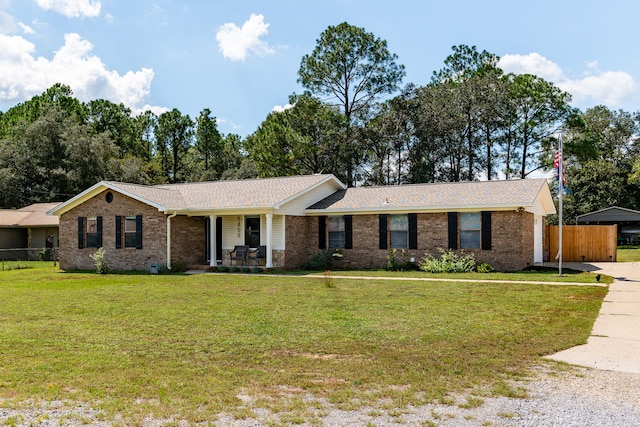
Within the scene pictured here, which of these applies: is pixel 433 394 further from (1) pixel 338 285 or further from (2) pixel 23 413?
(1) pixel 338 285

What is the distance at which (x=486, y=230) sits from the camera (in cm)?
1988

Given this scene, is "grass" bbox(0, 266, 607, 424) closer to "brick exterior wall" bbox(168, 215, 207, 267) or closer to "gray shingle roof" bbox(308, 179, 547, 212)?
"gray shingle roof" bbox(308, 179, 547, 212)

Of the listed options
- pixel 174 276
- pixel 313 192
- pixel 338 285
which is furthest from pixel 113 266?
pixel 338 285

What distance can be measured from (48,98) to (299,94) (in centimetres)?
2739

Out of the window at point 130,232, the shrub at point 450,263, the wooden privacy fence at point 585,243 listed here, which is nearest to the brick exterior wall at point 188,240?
the window at point 130,232

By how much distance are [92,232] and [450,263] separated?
15199 millimetres

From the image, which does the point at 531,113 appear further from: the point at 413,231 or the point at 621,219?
the point at 413,231

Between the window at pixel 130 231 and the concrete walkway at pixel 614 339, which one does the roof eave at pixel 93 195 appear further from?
the concrete walkway at pixel 614 339

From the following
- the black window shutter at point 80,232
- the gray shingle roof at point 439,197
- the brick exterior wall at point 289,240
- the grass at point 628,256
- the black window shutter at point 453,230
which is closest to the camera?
the brick exterior wall at point 289,240

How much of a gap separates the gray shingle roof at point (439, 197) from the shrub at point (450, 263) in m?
1.80

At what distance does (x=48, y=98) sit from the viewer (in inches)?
2053

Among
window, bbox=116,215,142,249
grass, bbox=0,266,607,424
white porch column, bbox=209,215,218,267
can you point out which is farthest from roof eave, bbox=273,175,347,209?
grass, bbox=0,266,607,424

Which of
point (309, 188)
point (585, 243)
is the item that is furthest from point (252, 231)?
point (585, 243)

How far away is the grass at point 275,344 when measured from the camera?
5.73 meters
